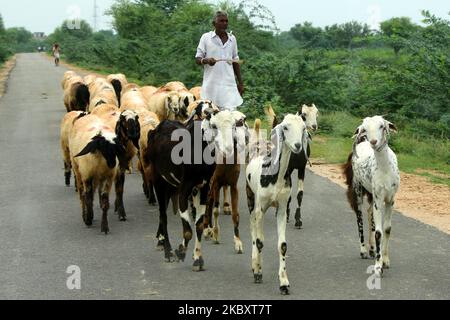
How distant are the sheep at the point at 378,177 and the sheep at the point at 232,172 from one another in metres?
1.26

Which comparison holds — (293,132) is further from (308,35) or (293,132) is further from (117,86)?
(308,35)

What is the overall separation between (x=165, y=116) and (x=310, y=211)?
15.1 feet

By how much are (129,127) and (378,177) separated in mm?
4284

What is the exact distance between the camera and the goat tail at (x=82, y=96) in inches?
723

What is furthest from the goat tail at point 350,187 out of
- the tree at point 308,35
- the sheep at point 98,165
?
the tree at point 308,35

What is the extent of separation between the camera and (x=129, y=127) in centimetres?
1071

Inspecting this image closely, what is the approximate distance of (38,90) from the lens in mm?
33469

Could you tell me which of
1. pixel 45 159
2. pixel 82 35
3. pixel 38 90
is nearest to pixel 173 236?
pixel 45 159

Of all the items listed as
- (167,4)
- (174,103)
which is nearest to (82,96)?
(174,103)

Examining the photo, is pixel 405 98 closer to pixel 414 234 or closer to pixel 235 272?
pixel 414 234

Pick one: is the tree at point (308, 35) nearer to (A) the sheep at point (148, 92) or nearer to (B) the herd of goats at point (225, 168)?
(A) the sheep at point (148, 92)

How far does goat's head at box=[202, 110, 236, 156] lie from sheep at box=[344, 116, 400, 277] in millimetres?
1358

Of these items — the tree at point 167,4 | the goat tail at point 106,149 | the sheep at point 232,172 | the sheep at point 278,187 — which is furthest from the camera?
the tree at point 167,4

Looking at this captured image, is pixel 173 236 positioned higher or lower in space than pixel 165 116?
lower
